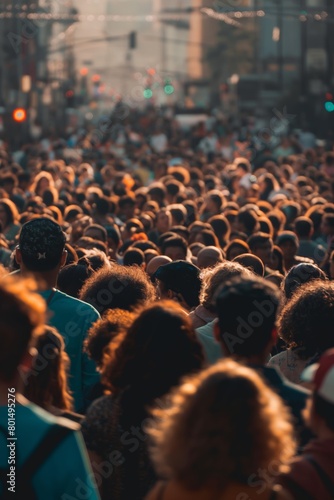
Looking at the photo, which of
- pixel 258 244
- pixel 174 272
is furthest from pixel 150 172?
pixel 174 272

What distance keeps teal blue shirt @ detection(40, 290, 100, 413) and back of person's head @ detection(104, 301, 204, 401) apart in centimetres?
157

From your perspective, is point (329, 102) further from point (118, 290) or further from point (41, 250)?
point (41, 250)

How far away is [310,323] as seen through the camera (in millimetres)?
6012

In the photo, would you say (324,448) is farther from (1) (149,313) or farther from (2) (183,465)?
(1) (149,313)

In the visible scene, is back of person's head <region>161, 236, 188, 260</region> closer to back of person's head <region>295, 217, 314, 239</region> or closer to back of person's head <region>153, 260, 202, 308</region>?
back of person's head <region>295, 217, 314, 239</region>

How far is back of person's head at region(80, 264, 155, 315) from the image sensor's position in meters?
6.93

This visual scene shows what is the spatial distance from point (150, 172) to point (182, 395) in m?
25.2

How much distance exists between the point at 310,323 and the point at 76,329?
1.20 meters

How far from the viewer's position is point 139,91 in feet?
447

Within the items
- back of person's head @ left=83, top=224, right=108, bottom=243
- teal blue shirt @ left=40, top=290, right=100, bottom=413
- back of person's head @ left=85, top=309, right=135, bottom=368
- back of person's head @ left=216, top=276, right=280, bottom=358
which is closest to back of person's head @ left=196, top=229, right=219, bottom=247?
back of person's head @ left=83, top=224, right=108, bottom=243

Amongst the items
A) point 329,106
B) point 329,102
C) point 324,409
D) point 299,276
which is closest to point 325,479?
point 324,409

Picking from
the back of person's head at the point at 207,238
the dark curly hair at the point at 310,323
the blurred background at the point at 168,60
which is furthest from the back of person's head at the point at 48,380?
the blurred background at the point at 168,60

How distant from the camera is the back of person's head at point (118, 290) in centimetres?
693

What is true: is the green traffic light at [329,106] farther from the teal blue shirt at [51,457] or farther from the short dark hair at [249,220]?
the teal blue shirt at [51,457]
